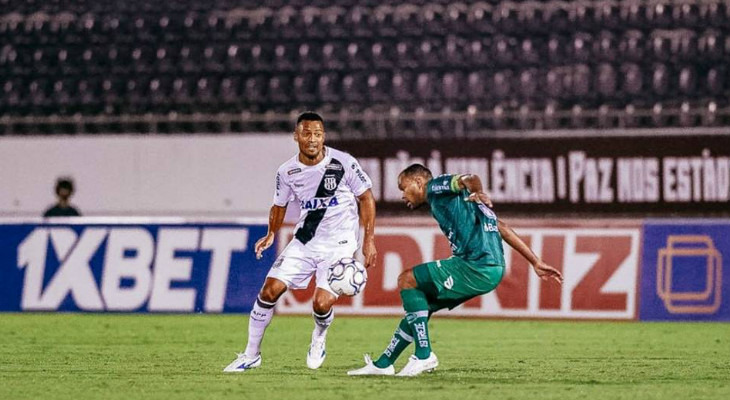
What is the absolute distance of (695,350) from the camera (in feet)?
36.2

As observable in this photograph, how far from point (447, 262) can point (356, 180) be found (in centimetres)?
110

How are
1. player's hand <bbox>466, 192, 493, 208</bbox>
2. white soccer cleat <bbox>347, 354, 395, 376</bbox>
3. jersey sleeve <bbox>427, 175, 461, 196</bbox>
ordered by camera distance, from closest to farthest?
player's hand <bbox>466, 192, 493, 208</bbox>
jersey sleeve <bbox>427, 175, 461, 196</bbox>
white soccer cleat <bbox>347, 354, 395, 376</bbox>

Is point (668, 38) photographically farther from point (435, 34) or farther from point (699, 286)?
point (699, 286)

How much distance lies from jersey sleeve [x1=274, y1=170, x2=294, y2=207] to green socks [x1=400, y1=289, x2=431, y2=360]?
4.27 ft

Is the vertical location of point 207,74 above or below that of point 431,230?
above

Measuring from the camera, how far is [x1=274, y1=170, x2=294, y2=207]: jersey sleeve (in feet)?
30.1

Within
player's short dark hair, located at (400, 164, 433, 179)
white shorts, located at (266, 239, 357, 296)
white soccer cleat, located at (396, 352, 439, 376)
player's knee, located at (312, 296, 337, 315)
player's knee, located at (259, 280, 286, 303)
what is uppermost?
player's short dark hair, located at (400, 164, 433, 179)

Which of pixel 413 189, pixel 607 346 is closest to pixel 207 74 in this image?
pixel 607 346

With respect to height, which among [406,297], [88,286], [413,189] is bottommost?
[88,286]

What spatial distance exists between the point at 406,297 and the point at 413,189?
709 mm

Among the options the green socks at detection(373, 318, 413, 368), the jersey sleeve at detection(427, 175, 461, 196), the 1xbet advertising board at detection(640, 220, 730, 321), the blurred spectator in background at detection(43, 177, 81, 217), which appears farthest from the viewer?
the blurred spectator in background at detection(43, 177, 81, 217)

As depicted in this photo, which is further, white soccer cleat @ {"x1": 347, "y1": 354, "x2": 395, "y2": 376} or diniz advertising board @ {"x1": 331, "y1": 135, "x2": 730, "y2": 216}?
diniz advertising board @ {"x1": 331, "y1": 135, "x2": 730, "y2": 216}

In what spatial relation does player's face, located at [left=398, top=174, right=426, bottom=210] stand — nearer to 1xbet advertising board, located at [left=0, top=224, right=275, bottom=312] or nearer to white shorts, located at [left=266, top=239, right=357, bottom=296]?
white shorts, located at [left=266, top=239, right=357, bottom=296]

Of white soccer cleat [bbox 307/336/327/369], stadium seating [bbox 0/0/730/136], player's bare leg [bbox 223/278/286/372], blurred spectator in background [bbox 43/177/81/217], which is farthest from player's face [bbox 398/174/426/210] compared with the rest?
stadium seating [bbox 0/0/730/136]
